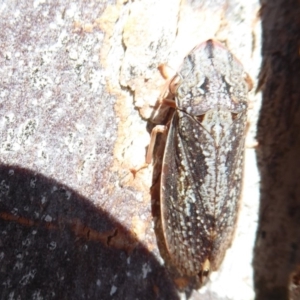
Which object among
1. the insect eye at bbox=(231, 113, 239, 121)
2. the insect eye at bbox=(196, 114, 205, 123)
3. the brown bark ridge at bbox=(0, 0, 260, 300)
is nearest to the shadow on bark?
the brown bark ridge at bbox=(0, 0, 260, 300)

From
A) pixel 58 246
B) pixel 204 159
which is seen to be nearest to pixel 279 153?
pixel 204 159

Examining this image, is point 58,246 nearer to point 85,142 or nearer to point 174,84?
point 85,142

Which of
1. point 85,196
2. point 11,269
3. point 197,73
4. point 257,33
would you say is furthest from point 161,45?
point 11,269

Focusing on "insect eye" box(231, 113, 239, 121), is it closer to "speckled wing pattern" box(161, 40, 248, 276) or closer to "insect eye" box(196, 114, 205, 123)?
"speckled wing pattern" box(161, 40, 248, 276)

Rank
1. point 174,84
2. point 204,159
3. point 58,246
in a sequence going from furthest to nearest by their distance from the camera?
point 174,84, point 204,159, point 58,246

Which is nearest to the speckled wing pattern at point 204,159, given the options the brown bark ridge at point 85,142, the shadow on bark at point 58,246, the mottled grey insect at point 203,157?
the mottled grey insect at point 203,157

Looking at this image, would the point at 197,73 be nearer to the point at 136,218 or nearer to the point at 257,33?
the point at 257,33
